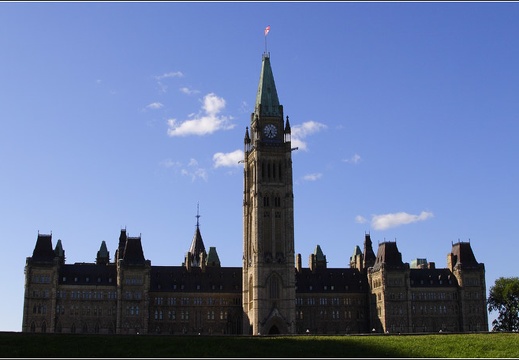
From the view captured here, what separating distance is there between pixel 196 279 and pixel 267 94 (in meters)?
37.6

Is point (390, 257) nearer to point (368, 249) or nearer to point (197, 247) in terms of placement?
point (368, 249)

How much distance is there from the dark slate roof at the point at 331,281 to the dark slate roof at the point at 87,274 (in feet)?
119

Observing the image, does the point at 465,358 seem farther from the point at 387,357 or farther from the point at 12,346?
the point at 12,346

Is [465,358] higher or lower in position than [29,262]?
lower

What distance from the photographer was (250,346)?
79562 millimetres

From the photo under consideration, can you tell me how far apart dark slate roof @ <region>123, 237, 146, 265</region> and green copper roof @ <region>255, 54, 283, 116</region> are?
107ft

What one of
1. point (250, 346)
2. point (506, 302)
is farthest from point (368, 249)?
point (250, 346)

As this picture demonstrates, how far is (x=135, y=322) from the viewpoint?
473ft

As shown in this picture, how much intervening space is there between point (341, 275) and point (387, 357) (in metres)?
85.8

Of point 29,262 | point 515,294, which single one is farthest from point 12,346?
point 515,294

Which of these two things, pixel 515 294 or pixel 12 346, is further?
pixel 515 294

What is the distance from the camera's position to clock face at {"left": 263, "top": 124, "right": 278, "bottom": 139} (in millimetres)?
148000

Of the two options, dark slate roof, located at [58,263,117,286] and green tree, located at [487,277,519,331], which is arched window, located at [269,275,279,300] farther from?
green tree, located at [487,277,519,331]

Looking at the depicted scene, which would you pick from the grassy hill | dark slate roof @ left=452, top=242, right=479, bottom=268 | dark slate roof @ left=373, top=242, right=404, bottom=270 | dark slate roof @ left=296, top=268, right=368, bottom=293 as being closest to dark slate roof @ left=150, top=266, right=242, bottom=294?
dark slate roof @ left=296, top=268, right=368, bottom=293
